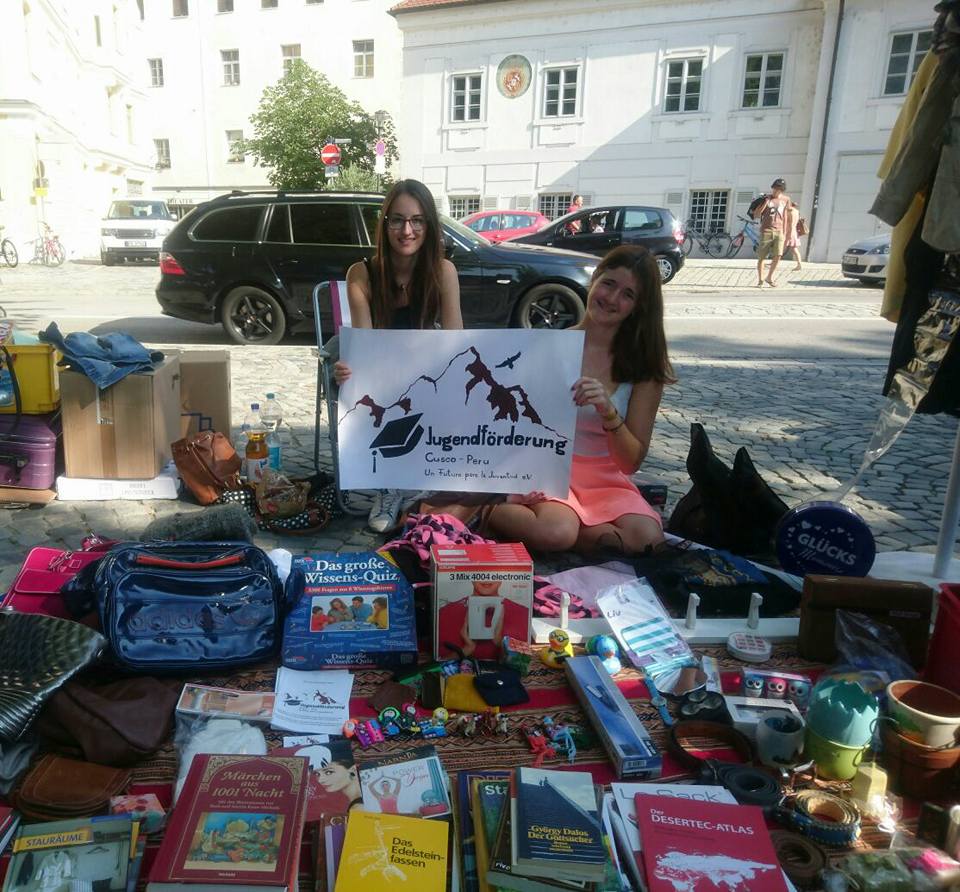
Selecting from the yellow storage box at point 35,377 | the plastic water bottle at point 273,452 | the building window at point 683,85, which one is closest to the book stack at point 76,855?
the plastic water bottle at point 273,452

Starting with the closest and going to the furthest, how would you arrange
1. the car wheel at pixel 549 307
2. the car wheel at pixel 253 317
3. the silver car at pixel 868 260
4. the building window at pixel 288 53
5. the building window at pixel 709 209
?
the car wheel at pixel 253 317 → the car wheel at pixel 549 307 → the silver car at pixel 868 260 → the building window at pixel 709 209 → the building window at pixel 288 53

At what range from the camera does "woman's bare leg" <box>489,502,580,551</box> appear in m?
3.53

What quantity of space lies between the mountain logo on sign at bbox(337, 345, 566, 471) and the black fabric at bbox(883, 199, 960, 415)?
4.76ft

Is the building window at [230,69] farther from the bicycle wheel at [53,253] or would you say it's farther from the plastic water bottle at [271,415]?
the plastic water bottle at [271,415]

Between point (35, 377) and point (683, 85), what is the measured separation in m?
25.1

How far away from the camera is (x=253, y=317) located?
8.95 meters

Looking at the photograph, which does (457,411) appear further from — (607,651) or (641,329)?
(607,651)

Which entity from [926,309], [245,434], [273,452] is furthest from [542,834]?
[245,434]

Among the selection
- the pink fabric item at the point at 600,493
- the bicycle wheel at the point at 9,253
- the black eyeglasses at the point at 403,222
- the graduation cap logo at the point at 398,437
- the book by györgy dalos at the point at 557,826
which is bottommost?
the book by györgy dalos at the point at 557,826

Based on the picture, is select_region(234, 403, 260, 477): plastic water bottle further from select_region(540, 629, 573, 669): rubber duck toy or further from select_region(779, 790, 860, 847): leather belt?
select_region(779, 790, 860, 847): leather belt

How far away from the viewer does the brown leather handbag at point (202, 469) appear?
4.31 meters

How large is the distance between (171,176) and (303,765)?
3957 cm

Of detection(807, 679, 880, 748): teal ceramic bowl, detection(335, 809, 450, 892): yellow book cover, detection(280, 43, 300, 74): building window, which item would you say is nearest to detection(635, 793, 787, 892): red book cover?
detection(807, 679, 880, 748): teal ceramic bowl

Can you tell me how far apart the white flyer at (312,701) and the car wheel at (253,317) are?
22.7ft
